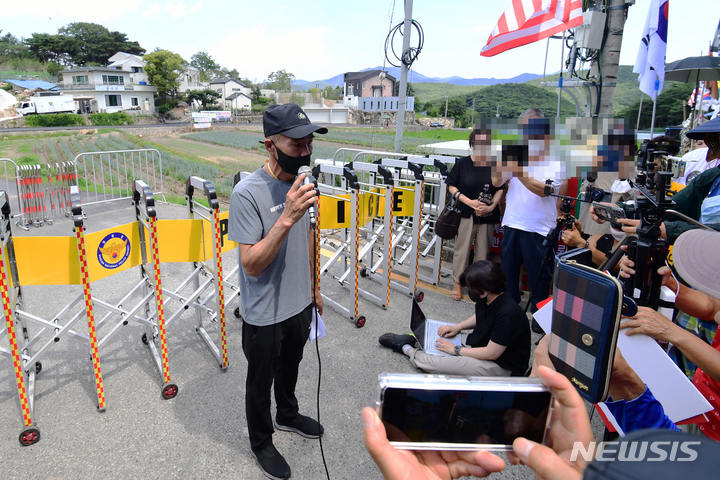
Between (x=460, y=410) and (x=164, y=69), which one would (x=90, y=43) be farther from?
(x=460, y=410)

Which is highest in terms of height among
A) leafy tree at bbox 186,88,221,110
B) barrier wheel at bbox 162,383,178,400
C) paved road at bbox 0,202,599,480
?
leafy tree at bbox 186,88,221,110

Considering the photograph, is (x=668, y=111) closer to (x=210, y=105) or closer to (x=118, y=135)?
(x=118, y=135)

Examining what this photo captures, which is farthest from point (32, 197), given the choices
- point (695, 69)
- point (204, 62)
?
point (204, 62)

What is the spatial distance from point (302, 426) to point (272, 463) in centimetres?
39

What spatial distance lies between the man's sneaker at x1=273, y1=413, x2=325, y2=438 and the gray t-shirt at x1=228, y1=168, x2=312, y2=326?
38.1 inches

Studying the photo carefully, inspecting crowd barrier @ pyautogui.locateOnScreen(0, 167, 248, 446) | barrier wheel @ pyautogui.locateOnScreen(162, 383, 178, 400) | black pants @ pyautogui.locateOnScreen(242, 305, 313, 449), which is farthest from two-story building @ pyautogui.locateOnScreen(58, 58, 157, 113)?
black pants @ pyautogui.locateOnScreen(242, 305, 313, 449)

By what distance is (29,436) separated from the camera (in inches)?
112

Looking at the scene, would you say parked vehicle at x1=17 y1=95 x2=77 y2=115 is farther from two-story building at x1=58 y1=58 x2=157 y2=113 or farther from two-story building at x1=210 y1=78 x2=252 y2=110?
two-story building at x1=210 y1=78 x2=252 y2=110

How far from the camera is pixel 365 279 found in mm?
6070

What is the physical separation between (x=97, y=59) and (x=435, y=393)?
10105cm

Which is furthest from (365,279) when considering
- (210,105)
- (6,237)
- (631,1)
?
(210,105)

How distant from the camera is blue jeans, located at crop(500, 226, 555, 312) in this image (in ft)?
14.4

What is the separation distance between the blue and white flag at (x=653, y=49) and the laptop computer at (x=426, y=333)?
5859 mm

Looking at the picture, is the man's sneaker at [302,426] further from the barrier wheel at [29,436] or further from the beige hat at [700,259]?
the beige hat at [700,259]
